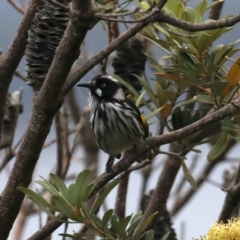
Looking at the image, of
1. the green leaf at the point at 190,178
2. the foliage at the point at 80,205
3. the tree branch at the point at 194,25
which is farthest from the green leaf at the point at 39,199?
the green leaf at the point at 190,178

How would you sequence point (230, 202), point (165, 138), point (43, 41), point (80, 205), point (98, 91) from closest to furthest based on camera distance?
point (80, 205) → point (165, 138) → point (43, 41) → point (230, 202) → point (98, 91)

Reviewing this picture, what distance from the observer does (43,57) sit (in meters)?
1.85

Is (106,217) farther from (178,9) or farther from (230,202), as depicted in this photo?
(230,202)

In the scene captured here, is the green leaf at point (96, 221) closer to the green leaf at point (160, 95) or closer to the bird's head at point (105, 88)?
the green leaf at point (160, 95)

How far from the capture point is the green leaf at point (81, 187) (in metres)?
1.54

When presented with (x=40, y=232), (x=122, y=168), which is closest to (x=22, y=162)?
(x=40, y=232)

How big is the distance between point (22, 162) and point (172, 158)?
112 centimetres

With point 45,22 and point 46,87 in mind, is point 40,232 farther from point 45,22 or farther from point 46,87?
point 45,22

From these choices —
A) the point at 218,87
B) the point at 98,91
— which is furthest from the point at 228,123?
the point at 98,91

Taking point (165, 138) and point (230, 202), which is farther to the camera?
point (230, 202)

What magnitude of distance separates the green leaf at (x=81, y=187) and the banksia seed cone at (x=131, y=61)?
94cm

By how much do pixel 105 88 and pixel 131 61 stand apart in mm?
558

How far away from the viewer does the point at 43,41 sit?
1.83 m

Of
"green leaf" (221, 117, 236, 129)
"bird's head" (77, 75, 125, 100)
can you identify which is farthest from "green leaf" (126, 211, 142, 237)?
"bird's head" (77, 75, 125, 100)
